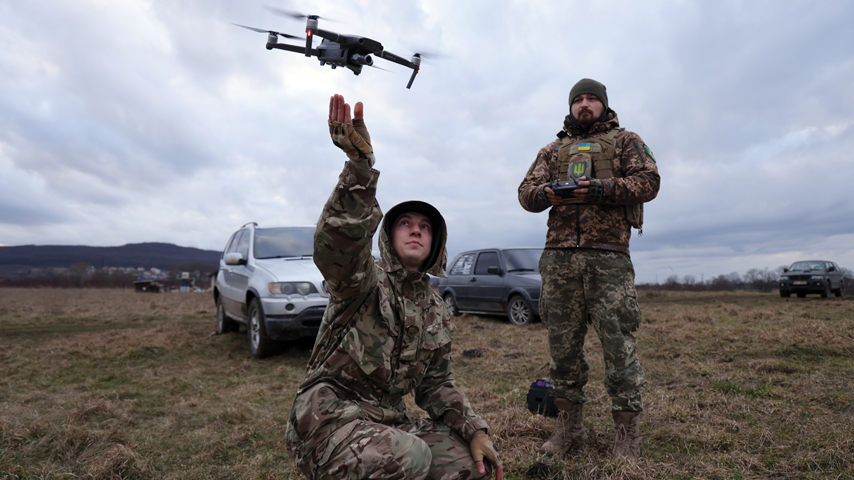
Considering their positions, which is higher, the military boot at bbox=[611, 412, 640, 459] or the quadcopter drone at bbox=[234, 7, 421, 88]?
the quadcopter drone at bbox=[234, 7, 421, 88]

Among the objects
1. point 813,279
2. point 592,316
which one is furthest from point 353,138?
point 813,279

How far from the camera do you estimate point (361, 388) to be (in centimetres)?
173

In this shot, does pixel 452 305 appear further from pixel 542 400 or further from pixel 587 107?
pixel 587 107

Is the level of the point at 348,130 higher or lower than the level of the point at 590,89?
lower

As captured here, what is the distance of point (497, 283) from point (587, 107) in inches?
247

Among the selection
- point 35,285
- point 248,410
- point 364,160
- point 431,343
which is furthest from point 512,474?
point 35,285

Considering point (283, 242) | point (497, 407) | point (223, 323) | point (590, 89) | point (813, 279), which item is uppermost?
point (590, 89)

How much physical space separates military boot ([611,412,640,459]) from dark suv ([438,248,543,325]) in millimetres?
5328

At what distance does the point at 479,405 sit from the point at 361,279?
2633 mm

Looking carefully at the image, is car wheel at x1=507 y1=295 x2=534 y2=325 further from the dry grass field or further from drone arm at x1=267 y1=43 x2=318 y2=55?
drone arm at x1=267 y1=43 x2=318 y2=55

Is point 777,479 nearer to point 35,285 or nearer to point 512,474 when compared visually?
point 512,474

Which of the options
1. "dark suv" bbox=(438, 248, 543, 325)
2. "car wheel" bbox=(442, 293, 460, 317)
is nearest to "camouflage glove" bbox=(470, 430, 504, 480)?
"dark suv" bbox=(438, 248, 543, 325)

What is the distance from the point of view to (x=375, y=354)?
66.9 inches

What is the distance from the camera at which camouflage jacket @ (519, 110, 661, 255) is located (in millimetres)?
2674
